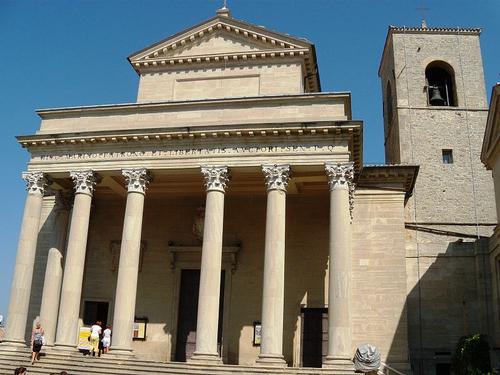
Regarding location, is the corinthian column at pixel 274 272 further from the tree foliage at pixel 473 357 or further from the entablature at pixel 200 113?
the tree foliage at pixel 473 357

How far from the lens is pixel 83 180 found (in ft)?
75.0

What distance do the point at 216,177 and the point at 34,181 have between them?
7.95 m

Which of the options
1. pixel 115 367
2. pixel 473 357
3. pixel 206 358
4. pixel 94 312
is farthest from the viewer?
pixel 94 312

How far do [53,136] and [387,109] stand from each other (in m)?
21.2

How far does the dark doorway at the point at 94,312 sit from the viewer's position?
2631cm

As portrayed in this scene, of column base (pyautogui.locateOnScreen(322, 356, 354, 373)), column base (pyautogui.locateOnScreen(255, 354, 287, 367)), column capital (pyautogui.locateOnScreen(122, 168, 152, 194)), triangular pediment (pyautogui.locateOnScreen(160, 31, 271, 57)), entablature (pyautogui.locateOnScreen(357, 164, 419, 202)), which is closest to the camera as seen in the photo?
column base (pyautogui.locateOnScreen(322, 356, 354, 373))

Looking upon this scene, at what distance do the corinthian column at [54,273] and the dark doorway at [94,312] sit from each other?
9.99ft

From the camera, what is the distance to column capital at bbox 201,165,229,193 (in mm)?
21558

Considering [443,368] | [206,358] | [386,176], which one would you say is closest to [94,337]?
[206,358]

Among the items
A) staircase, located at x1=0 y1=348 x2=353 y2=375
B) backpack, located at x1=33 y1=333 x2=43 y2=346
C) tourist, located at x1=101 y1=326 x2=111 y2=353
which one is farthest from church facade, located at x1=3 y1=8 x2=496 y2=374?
backpack, located at x1=33 y1=333 x2=43 y2=346

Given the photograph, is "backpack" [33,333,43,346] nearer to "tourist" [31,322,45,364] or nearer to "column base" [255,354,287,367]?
"tourist" [31,322,45,364]

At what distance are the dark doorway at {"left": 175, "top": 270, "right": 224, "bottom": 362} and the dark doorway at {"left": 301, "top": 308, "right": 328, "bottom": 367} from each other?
3.79 m

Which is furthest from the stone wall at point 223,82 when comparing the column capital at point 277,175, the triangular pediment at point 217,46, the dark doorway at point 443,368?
the dark doorway at point 443,368

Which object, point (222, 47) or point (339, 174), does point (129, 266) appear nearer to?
point (339, 174)
